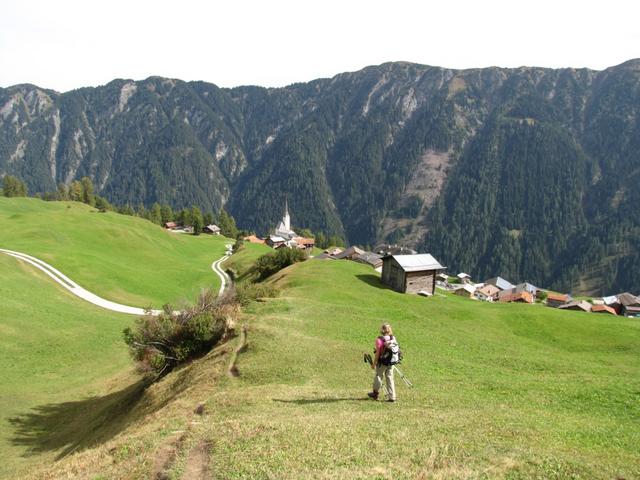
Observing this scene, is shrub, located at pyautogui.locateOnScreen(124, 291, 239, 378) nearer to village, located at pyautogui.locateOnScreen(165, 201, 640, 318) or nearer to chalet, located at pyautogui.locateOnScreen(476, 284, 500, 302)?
village, located at pyautogui.locateOnScreen(165, 201, 640, 318)

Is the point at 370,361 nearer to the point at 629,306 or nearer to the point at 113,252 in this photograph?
the point at 113,252

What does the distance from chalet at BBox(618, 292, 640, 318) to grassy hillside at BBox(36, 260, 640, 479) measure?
10544 centimetres

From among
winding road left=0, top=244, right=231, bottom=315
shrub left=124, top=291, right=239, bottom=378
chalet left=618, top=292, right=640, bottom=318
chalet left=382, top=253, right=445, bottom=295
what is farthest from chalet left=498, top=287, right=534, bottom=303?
shrub left=124, top=291, right=239, bottom=378

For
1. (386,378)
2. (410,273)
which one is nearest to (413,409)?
(386,378)

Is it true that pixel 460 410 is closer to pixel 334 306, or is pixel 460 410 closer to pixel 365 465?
pixel 365 465

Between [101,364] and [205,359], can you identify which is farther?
[101,364]

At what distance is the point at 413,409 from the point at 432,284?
44.1m

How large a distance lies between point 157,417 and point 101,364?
28398 millimetres

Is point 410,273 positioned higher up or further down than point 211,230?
higher up

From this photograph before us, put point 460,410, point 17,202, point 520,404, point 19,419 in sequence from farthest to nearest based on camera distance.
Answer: point 17,202, point 19,419, point 520,404, point 460,410

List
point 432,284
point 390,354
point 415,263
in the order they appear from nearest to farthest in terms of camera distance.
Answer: point 390,354 → point 415,263 → point 432,284

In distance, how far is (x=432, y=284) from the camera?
197ft

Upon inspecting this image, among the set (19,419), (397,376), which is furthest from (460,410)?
(19,419)

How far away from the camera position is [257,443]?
1395cm
